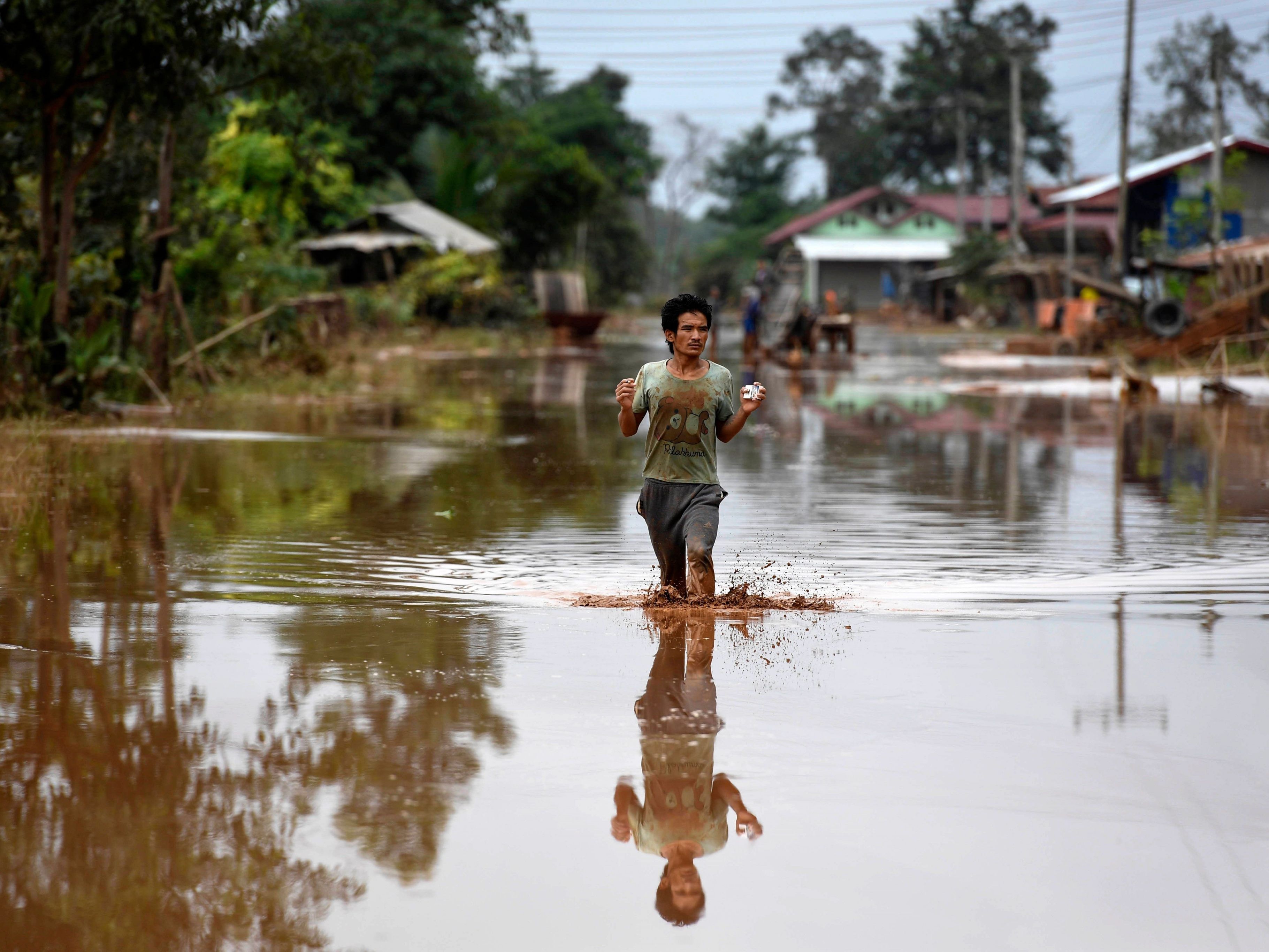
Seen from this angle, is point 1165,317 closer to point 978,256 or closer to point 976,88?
point 978,256

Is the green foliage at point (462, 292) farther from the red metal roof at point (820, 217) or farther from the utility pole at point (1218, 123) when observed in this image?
the red metal roof at point (820, 217)

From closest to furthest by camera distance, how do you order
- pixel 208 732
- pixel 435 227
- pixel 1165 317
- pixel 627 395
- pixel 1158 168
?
pixel 208 732 → pixel 627 395 → pixel 1165 317 → pixel 435 227 → pixel 1158 168

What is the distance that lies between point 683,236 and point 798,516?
142 m

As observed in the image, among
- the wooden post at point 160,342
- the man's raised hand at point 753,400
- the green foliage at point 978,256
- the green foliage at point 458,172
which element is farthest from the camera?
the green foliage at point 978,256

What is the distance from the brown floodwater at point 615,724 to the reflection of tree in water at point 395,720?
0.02m

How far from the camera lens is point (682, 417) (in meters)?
6.77

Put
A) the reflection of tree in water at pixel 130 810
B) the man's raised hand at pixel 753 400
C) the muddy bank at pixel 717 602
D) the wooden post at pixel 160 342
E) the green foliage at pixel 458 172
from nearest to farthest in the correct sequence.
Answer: the reflection of tree in water at pixel 130 810
the man's raised hand at pixel 753 400
the muddy bank at pixel 717 602
the wooden post at pixel 160 342
the green foliage at pixel 458 172

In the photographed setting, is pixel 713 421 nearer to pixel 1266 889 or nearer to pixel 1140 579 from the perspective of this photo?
pixel 1140 579

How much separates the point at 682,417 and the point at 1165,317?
24404 millimetres

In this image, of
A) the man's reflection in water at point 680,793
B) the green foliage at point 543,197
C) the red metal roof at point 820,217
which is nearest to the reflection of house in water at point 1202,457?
the man's reflection in water at point 680,793

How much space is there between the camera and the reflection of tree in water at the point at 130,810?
3582mm

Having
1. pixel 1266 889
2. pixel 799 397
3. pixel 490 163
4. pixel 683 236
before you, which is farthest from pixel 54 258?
pixel 683 236

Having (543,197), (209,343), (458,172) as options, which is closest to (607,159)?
(543,197)

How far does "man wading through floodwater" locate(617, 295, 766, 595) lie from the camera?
6664 mm
